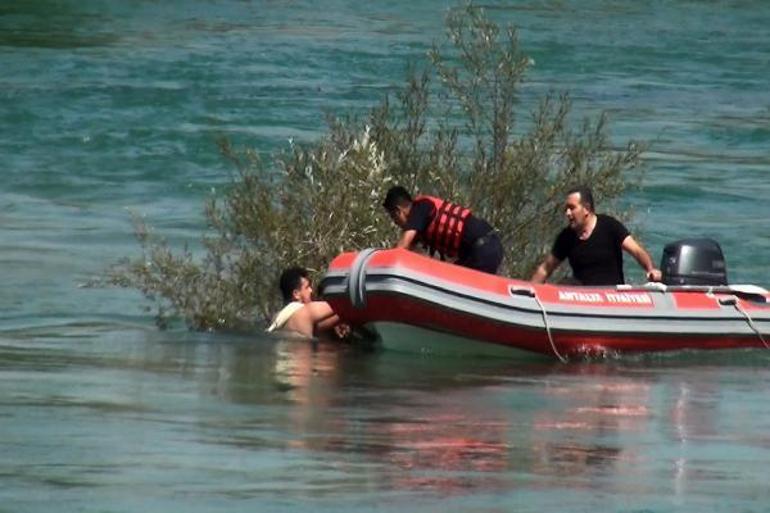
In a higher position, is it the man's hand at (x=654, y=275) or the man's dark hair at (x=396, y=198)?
the man's dark hair at (x=396, y=198)

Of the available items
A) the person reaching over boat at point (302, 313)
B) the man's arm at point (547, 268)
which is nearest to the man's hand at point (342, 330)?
the person reaching over boat at point (302, 313)

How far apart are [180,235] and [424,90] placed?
7.52 metres

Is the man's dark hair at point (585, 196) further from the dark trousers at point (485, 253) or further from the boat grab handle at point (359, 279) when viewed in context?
the boat grab handle at point (359, 279)

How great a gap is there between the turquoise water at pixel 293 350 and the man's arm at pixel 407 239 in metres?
0.79

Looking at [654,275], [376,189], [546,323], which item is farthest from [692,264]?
[376,189]

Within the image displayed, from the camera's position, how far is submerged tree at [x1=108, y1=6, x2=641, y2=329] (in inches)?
683

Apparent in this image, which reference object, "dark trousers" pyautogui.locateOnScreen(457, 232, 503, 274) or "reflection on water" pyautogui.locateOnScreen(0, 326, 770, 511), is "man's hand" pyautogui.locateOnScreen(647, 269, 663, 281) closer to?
"reflection on water" pyautogui.locateOnScreen(0, 326, 770, 511)

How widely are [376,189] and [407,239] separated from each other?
1397 millimetres

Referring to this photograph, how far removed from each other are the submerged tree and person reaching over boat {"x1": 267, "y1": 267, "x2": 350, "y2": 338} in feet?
1.89

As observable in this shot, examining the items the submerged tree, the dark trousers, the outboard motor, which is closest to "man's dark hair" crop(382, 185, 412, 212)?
the dark trousers

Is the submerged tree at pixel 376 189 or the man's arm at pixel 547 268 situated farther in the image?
the submerged tree at pixel 376 189

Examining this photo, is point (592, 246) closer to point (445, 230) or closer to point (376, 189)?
point (445, 230)

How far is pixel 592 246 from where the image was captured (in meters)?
16.2

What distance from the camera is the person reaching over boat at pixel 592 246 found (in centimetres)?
1617
